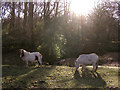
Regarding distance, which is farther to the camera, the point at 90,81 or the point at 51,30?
the point at 51,30

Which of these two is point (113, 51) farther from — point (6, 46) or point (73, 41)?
point (6, 46)

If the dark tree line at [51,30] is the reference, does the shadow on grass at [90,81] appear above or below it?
below

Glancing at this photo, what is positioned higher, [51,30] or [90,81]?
[51,30]

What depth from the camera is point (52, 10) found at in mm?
19438

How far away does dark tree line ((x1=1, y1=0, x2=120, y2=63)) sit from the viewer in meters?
14.4

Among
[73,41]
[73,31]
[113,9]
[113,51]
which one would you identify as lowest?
[113,51]

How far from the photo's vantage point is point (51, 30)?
1504 centimetres

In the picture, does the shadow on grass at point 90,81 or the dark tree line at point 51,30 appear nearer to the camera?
the shadow on grass at point 90,81

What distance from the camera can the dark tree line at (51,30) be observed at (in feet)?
47.4

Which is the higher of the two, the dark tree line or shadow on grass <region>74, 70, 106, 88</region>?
the dark tree line

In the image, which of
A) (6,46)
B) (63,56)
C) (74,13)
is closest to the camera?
(6,46)

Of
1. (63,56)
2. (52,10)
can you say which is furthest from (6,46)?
(52,10)

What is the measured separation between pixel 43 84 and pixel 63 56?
11.2m

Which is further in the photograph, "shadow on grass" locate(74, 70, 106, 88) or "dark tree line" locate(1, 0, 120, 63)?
"dark tree line" locate(1, 0, 120, 63)
